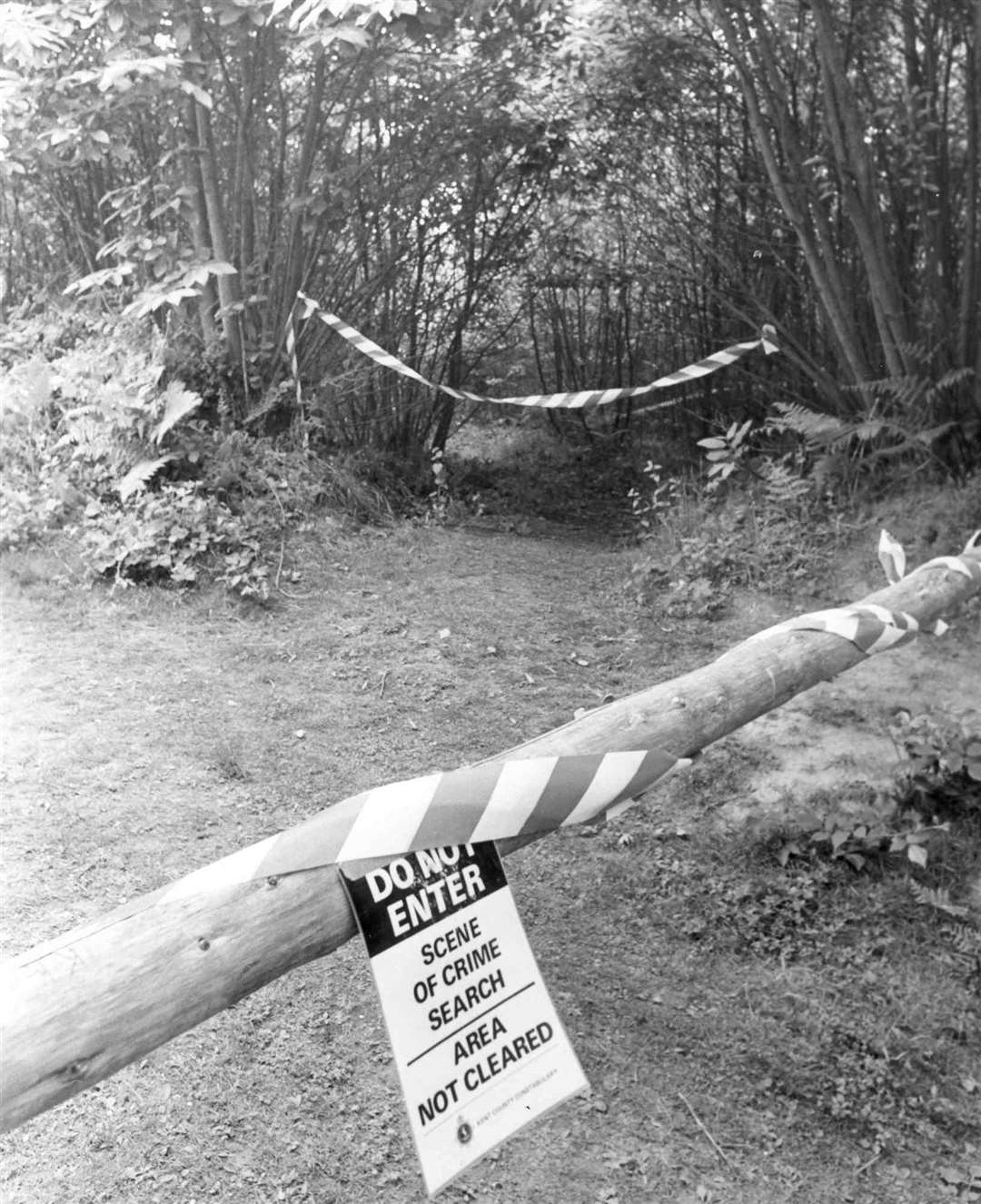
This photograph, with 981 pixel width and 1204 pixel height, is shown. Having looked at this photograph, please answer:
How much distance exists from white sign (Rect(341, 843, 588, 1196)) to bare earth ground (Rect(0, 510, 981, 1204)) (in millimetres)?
655

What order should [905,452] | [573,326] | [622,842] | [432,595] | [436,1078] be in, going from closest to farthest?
[436,1078], [622,842], [432,595], [905,452], [573,326]

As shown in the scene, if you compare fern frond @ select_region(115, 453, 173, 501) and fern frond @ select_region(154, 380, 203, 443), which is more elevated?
fern frond @ select_region(154, 380, 203, 443)

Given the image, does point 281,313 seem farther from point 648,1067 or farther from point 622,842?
point 648,1067

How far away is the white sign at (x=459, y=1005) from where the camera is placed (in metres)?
1.96

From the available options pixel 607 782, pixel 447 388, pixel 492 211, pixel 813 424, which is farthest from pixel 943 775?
pixel 492 211

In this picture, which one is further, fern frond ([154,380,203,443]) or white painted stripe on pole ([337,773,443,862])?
fern frond ([154,380,203,443])

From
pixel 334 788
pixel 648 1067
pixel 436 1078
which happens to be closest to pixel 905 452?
pixel 334 788

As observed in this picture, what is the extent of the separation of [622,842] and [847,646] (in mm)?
1131

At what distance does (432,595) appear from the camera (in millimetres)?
6410

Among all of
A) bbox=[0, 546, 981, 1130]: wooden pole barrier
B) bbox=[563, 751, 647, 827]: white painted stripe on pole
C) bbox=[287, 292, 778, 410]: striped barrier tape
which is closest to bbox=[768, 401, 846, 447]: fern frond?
bbox=[287, 292, 778, 410]: striped barrier tape

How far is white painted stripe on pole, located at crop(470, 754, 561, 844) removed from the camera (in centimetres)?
219

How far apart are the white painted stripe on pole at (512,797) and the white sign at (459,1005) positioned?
0.16 ft

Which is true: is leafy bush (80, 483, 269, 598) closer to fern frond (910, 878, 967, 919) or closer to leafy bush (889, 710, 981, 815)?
leafy bush (889, 710, 981, 815)

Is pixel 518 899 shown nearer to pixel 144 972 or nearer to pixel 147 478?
pixel 144 972
